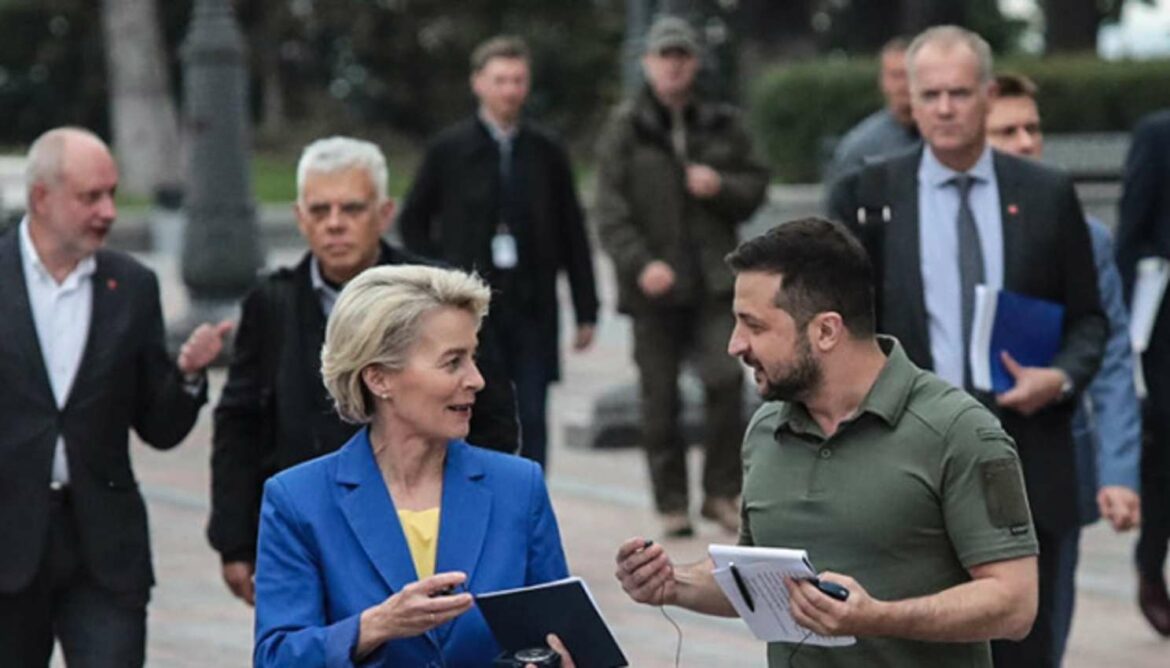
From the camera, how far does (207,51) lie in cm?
1803

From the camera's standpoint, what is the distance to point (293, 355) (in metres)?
6.56

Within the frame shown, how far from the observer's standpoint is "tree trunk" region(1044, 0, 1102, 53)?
3148 cm

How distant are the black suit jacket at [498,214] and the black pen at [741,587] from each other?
664 centimetres

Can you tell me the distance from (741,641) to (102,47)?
130 feet

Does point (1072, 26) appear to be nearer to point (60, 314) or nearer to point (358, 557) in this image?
point (60, 314)

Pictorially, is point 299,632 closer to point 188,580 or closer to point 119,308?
point 119,308

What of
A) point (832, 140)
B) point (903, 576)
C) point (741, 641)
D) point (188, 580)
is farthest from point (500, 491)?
point (832, 140)

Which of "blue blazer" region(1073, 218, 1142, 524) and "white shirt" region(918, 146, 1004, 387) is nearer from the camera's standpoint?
"white shirt" region(918, 146, 1004, 387)

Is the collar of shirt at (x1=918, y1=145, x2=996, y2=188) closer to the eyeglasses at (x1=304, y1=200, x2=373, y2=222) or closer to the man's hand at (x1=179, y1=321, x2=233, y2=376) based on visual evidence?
the eyeglasses at (x1=304, y1=200, x2=373, y2=222)

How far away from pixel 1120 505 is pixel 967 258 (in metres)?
0.77

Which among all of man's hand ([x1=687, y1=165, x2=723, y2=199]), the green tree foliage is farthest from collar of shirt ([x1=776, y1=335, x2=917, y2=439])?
the green tree foliage

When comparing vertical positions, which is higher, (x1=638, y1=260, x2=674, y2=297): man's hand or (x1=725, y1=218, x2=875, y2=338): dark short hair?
(x1=725, y1=218, x2=875, y2=338): dark short hair

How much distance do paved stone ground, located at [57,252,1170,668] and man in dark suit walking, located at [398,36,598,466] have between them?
A: 2.75ft

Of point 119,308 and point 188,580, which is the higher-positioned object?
point 119,308
